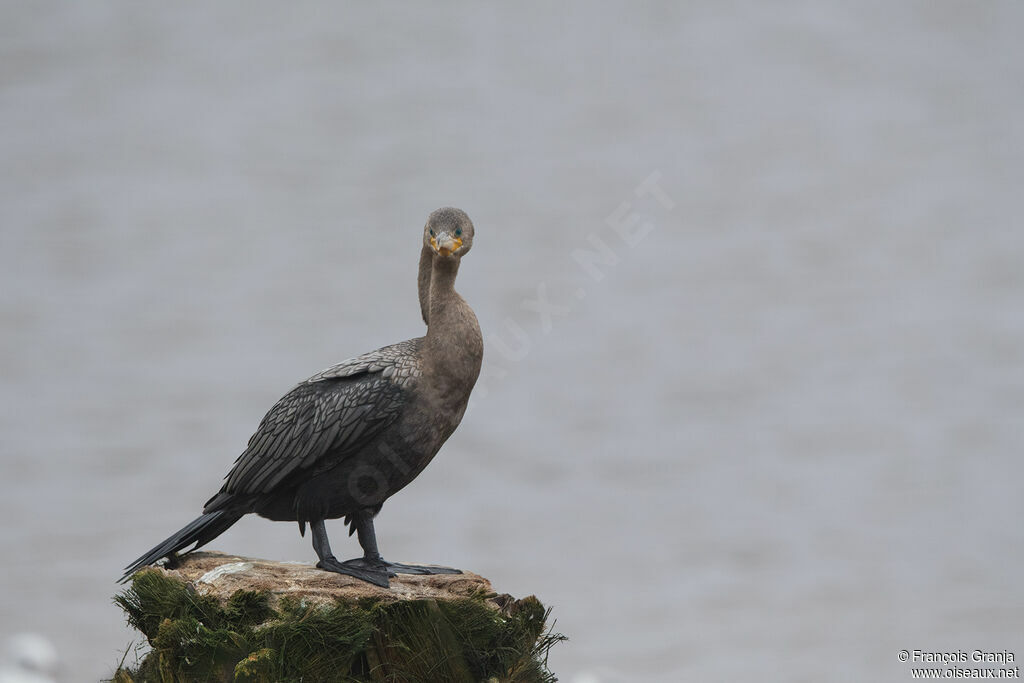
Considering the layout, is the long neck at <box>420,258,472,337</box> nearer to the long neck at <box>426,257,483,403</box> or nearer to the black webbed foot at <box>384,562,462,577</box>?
the long neck at <box>426,257,483,403</box>

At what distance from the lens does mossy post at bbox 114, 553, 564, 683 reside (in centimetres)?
464

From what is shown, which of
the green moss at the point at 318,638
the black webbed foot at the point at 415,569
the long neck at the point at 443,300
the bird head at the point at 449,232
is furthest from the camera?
the black webbed foot at the point at 415,569

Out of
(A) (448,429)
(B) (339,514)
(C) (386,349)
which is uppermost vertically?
(C) (386,349)

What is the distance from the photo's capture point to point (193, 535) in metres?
5.15

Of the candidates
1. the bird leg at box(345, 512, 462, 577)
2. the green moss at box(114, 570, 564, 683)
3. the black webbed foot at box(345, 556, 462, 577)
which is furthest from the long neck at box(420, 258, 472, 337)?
the green moss at box(114, 570, 564, 683)

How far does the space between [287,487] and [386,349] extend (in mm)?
758

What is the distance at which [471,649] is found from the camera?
491 cm

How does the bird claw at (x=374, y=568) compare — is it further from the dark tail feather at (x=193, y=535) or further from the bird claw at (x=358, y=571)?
the dark tail feather at (x=193, y=535)

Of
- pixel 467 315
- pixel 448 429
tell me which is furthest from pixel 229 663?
pixel 467 315

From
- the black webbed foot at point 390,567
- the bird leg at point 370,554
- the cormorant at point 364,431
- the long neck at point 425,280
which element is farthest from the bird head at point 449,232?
the black webbed foot at point 390,567

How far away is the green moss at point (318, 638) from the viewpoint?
463 centimetres

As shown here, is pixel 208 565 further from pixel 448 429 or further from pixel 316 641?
pixel 448 429

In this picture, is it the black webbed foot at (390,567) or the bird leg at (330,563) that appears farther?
the black webbed foot at (390,567)

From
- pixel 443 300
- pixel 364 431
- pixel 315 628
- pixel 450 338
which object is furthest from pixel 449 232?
pixel 315 628
